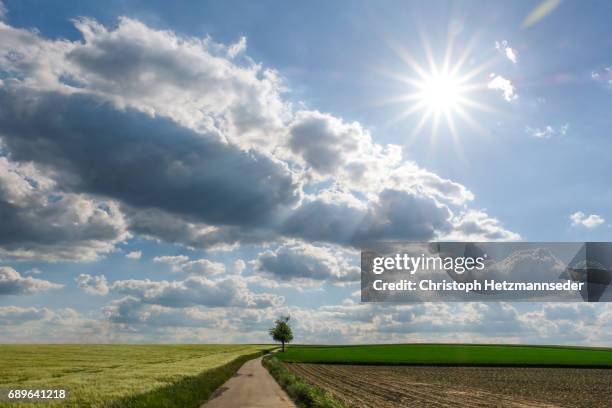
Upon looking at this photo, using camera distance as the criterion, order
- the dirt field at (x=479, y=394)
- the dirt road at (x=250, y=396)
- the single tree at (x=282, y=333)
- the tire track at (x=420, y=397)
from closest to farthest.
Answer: the dirt road at (x=250, y=396) → the tire track at (x=420, y=397) → the dirt field at (x=479, y=394) → the single tree at (x=282, y=333)

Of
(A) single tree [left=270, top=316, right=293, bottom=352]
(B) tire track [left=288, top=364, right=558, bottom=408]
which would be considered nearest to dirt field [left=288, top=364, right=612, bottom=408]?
(B) tire track [left=288, top=364, right=558, bottom=408]

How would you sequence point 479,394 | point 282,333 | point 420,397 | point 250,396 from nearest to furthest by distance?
point 250,396 → point 420,397 → point 479,394 → point 282,333

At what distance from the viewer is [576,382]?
57875 mm

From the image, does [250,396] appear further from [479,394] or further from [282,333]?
[282,333]

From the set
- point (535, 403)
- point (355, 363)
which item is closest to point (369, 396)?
point (535, 403)

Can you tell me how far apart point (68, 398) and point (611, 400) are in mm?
39929

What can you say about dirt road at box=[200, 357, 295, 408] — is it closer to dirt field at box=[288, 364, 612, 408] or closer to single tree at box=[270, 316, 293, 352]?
dirt field at box=[288, 364, 612, 408]

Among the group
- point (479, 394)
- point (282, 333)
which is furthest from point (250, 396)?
point (282, 333)

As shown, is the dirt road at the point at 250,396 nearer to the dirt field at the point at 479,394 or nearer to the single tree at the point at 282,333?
the dirt field at the point at 479,394

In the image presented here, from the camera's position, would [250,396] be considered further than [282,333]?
No

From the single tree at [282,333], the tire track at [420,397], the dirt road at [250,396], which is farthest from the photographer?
the single tree at [282,333]

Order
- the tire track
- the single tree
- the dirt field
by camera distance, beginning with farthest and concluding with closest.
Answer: the single tree, the dirt field, the tire track

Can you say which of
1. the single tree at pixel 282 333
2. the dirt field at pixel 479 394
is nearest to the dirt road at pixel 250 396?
the dirt field at pixel 479 394

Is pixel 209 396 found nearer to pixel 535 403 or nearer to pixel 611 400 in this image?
pixel 535 403
